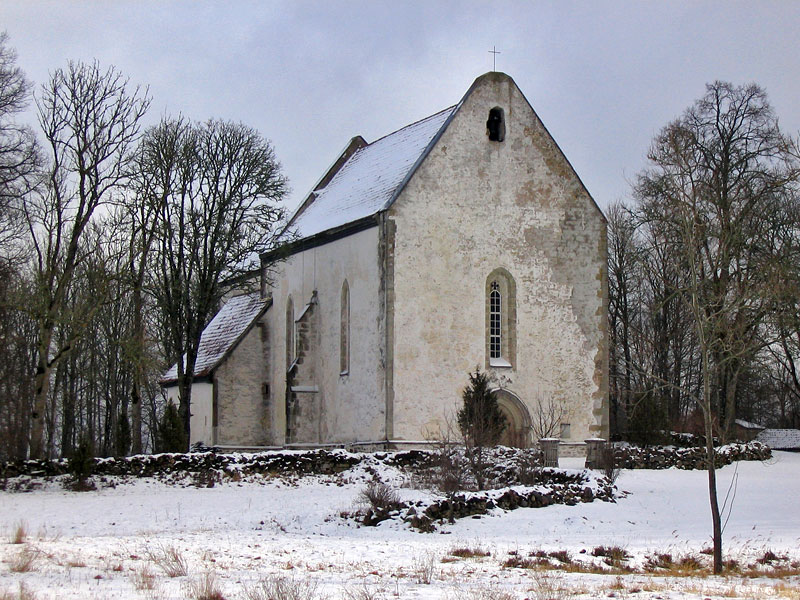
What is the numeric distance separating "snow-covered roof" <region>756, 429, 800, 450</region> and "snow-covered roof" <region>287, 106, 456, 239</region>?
2161 centimetres

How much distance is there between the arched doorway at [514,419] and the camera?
3472cm

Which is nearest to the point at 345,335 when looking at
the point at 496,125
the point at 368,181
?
the point at 368,181

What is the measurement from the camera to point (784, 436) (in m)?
51.8

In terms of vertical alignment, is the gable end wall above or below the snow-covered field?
above

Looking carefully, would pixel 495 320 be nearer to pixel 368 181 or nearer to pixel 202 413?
pixel 368 181

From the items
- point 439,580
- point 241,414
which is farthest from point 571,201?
point 439,580

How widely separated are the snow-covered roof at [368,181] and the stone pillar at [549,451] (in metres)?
8.69

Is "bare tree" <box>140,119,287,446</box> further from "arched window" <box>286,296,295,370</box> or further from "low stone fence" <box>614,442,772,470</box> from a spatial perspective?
"low stone fence" <box>614,442,772,470</box>

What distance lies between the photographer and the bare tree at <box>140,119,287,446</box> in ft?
121

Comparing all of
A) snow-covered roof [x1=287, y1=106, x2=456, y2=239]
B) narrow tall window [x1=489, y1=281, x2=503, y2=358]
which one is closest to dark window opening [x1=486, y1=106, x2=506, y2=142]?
snow-covered roof [x1=287, y1=106, x2=456, y2=239]

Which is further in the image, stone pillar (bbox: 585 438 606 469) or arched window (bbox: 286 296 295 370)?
arched window (bbox: 286 296 295 370)

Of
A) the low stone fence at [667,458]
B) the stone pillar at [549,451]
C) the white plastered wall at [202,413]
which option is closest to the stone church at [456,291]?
the low stone fence at [667,458]

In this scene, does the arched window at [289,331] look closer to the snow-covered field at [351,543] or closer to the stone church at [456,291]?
the stone church at [456,291]

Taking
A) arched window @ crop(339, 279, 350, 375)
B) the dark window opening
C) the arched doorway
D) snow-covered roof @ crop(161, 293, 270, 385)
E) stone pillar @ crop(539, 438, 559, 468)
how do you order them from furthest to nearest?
snow-covered roof @ crop(161, 293, 270, 385)
arched window @ crop(339, 279, 350, 375)
the dark window opening
the arched doorway
stone pillar @ crop(539, 438, 559, 468)
